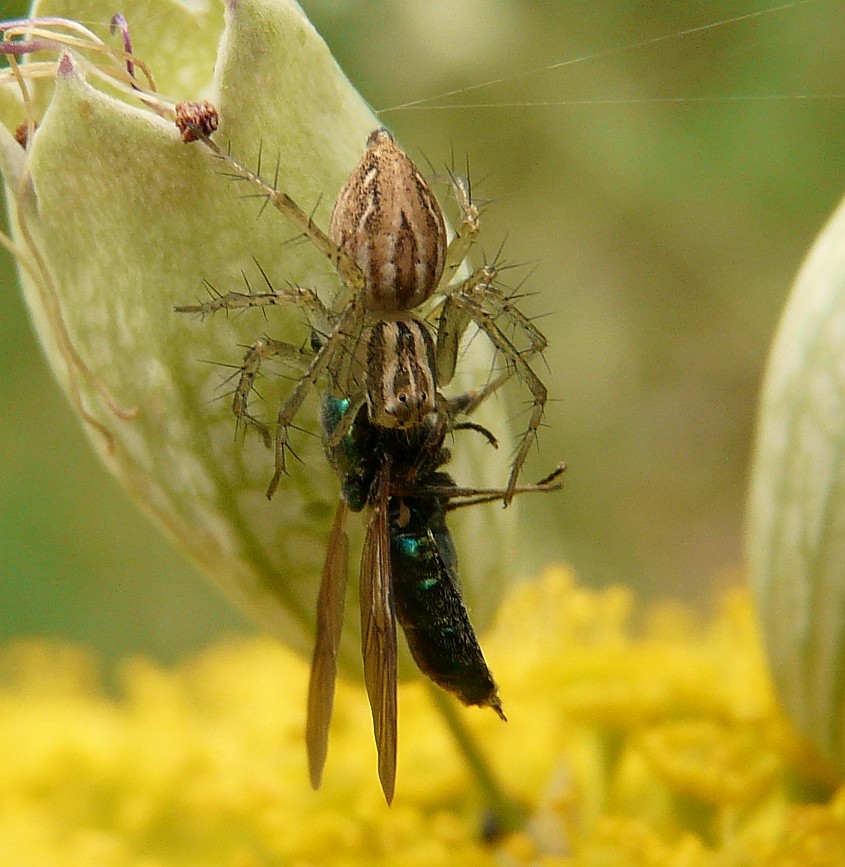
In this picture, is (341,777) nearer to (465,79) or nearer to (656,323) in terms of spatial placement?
(465,79)

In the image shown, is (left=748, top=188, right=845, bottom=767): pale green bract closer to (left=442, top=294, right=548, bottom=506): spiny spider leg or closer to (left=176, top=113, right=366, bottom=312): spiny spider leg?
(left=442, top=294, right=548, bottom=506): spiny spider leg

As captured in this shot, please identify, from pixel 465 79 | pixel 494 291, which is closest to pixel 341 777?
pixel 494 291

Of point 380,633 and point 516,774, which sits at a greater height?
point 516,774

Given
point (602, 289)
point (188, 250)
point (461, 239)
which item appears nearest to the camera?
point (188, 250)

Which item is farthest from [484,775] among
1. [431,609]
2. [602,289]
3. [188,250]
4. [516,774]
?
[602,289]

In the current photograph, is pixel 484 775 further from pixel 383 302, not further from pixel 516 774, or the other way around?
pixel 383 302

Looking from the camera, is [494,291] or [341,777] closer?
[494,291]

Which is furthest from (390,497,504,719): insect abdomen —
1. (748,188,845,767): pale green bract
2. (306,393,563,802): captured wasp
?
(748,188,845,767): pale green bract
